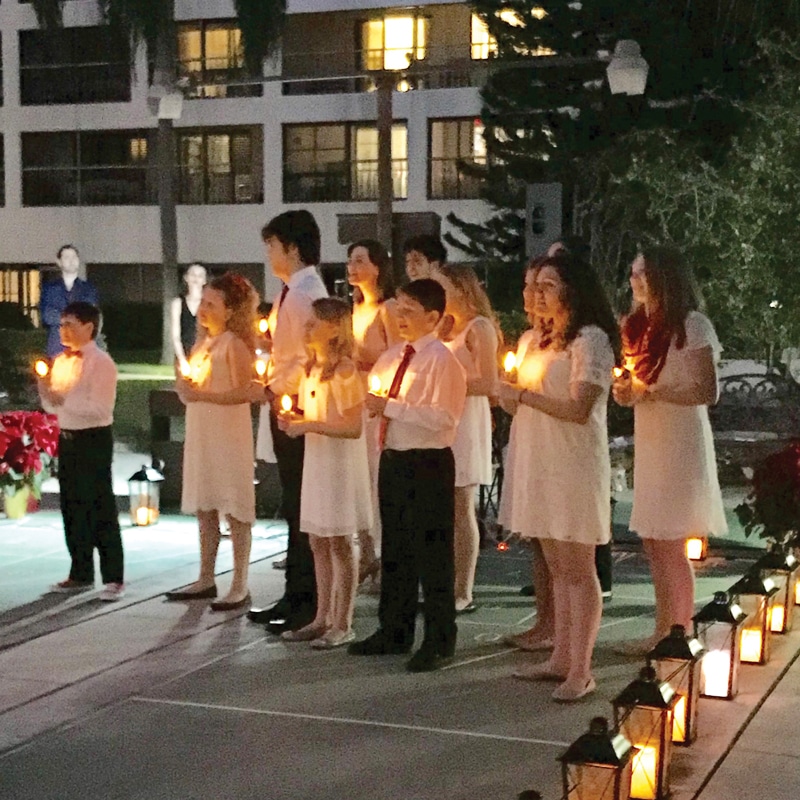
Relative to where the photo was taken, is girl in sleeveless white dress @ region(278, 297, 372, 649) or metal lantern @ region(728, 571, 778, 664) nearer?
metal lantern @ region(728, 571, 778, 664)

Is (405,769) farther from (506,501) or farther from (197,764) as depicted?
(506,501)

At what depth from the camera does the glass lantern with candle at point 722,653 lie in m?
5.70

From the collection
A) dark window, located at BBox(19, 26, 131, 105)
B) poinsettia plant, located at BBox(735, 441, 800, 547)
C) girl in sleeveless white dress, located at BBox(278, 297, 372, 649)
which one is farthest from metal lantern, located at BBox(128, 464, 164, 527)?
dark window, located at BBox(19, 26, 131, 105)

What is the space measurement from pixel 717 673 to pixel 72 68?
35110 mm

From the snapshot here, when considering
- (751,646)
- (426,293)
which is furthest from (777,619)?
(426,293)

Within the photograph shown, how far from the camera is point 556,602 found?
Result: 19.2 feet

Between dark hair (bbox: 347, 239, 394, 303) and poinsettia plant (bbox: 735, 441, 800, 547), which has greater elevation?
dark hair (bbox: 347, 239, 394, 303)

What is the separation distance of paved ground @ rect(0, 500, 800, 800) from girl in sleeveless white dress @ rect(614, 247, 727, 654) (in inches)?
28.2

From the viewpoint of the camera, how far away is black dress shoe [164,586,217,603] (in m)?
7.76

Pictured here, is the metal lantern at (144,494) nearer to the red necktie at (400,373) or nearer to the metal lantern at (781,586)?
the red necktie at (400,373)

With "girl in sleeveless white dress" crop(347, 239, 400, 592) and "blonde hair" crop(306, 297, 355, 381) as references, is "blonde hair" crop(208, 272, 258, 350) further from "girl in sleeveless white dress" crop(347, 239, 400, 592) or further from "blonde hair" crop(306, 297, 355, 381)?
"blonde hair" crop(306, 297, 355, 381)

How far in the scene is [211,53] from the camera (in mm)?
36625

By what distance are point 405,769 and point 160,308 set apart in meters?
32.2

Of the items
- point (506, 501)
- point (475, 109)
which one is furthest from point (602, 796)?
→ point (475, 109)
